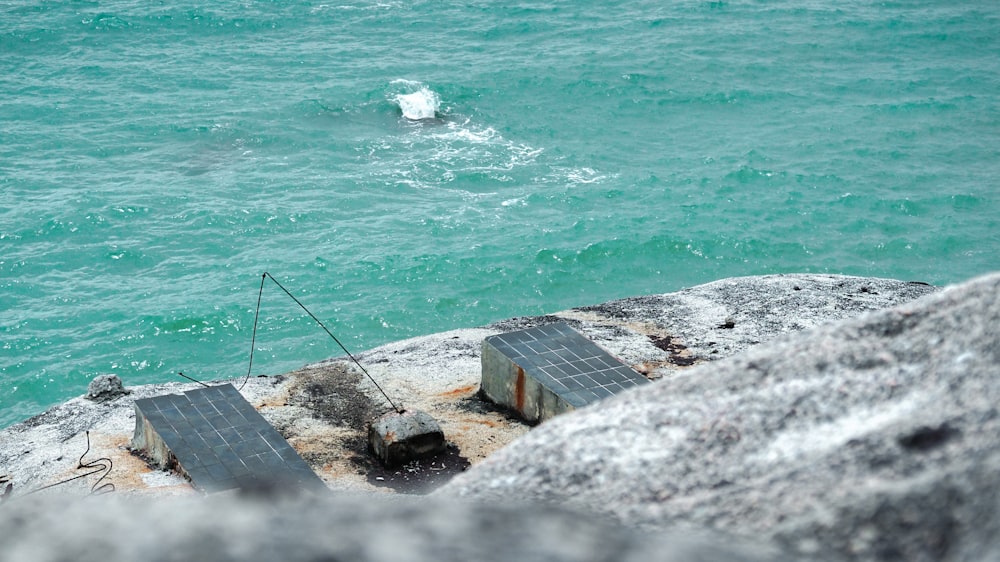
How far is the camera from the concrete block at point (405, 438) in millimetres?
12156

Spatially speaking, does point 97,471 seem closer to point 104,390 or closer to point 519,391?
point 104,390

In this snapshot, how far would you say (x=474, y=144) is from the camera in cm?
3216

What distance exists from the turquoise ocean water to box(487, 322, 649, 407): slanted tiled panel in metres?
9.84

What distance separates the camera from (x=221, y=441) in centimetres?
1148

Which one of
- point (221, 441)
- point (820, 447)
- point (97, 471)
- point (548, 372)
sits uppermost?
point (820, 447)

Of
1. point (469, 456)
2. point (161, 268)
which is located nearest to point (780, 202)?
point (161, 268)

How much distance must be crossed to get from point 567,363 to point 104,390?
663cm

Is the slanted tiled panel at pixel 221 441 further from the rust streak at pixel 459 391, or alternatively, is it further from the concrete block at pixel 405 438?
the rust streak at pixel 459 391

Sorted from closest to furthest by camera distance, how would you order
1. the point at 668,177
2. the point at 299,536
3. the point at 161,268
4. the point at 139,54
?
1. the point at 299,536
2. the point at 161,268
3. the point at 668,177
4. the point at 139,54

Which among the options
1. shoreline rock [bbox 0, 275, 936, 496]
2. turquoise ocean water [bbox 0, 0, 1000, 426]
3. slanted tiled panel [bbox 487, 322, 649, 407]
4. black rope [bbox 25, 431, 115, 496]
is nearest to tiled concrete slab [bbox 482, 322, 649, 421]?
slanted tiled panel [bbox 487, 322, 649, 407]

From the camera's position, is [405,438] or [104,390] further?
[104,390]

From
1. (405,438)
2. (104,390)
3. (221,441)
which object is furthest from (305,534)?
(104,390)

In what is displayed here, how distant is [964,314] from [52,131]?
33346 millimetres

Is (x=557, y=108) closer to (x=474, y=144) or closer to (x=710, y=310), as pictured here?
(x=474, y=144)
